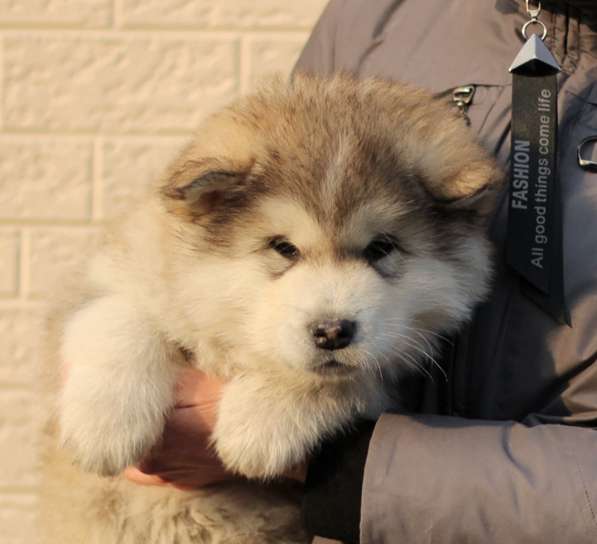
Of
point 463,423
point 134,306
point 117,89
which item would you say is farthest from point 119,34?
point 463,423

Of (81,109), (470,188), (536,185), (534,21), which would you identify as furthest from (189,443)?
(81,109)

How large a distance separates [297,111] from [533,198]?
1.86 feet

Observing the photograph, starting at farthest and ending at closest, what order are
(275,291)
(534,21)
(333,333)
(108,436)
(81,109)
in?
(81,109) → (534,21) → (108,436) → (275,291) → (333,333)

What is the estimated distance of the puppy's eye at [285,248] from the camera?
2258 millimetres

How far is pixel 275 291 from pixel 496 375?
0.54m

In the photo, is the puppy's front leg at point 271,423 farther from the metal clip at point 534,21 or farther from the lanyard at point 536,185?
the metal clip at point 534,21

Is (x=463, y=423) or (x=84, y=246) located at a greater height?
(x=84, y=246)

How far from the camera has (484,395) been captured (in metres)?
2.36

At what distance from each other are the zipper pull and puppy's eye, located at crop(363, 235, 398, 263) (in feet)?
1.29

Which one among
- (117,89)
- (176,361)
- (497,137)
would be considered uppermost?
(117,89)

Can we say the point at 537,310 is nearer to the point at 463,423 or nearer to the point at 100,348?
the point at 463,423

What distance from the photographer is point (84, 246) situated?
13.1 feet

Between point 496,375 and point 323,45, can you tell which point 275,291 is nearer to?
point 496,375

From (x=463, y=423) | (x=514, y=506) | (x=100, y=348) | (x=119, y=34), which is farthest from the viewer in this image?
(x=119, y=34)
